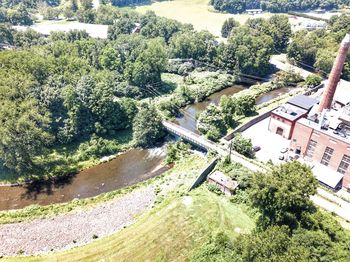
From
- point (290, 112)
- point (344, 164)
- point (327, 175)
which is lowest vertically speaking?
point (327, 175)

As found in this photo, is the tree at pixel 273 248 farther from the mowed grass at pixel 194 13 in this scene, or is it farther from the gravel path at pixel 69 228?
the mowed grass at pixel 194 13

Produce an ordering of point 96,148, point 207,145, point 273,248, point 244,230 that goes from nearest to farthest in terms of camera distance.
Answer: point 273,248, point 244,230, point 207,145, point 96,148

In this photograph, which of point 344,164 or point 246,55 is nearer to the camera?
point 344,164

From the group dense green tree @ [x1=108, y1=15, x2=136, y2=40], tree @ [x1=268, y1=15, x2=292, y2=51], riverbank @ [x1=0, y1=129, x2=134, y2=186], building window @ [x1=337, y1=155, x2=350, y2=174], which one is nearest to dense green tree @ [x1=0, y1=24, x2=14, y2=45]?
dense green tree @ [x1=108, y1=15, x2=136, y2=40]

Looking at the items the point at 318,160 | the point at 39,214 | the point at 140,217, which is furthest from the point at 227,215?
the point at 39,214

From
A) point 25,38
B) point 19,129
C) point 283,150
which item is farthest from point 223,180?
point 25,38

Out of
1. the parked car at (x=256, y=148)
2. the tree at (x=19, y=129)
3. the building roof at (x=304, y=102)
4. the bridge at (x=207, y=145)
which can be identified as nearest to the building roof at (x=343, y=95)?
the building roof at (x=304, y=102)

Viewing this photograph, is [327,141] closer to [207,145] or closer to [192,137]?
[207,145]
